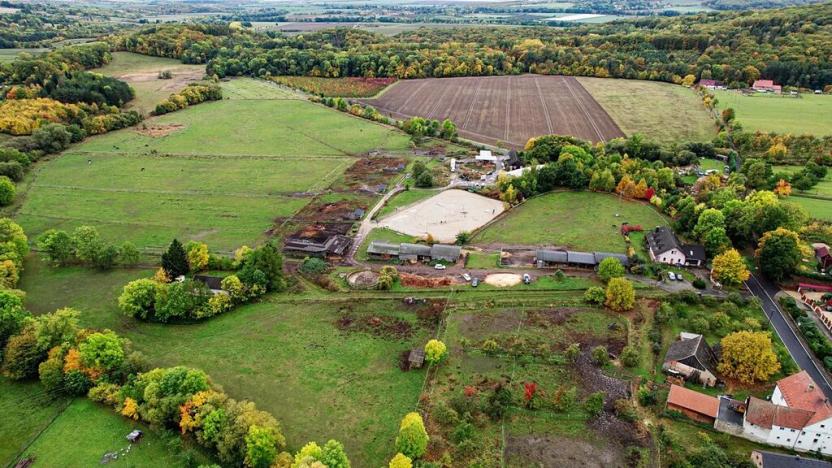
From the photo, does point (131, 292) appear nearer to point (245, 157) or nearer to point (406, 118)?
point (245, 157)

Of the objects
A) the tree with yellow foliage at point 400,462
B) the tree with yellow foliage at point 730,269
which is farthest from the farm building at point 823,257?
Result: the tree with yellow foliage at point 400,462

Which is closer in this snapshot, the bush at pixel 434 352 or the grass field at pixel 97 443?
the grass field at pixel 97 443

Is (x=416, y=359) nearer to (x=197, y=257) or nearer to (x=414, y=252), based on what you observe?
(x=414, y=252)

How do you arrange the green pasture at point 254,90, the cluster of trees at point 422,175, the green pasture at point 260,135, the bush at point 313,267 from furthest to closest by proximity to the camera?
the green pasture at point 254,90
the green pasture at point 260,135
the cluster of trees at point 422,175
the bush at point 313,267

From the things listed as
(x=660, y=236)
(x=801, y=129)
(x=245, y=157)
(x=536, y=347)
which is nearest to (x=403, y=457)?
(x=536, y=347)

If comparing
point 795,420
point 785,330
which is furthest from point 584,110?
point 795,420

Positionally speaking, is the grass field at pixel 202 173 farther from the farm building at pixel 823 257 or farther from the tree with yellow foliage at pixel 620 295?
the farm building at pixel 823 257
